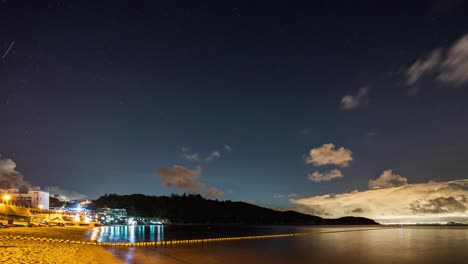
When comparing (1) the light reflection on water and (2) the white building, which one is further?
(2) the white building

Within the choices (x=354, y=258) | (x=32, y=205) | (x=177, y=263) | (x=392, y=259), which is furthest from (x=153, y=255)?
(x=32, y=205)

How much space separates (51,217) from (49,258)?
261 feet

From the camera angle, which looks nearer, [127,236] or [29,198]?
[127,236]

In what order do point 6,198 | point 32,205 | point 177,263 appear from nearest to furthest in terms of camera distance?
point 177,263 < point 6,198 < point 32,205

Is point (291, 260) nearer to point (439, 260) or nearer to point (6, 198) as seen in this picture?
point (439, 260)

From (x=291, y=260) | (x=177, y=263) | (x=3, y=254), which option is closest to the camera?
(x=3, y=254)

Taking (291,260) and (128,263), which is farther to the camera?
(291,260)

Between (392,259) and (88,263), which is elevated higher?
(88,263)

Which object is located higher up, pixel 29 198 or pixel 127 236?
pixel 29 198

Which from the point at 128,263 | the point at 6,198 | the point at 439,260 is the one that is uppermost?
the point at 6,198

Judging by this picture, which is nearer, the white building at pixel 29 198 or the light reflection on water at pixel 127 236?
the light reflection on water at pixel 127 236

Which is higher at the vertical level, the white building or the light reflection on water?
the white building

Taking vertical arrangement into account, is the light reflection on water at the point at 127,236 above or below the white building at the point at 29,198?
below

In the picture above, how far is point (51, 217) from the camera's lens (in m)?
98.9
